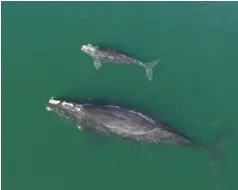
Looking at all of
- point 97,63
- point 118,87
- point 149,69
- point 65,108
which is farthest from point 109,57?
point 65,108

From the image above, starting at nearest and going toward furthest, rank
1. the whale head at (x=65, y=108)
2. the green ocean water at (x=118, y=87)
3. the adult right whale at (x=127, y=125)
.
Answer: the green ocean water at (x=118, y=87)
the adult right whale at (x=127, y=125)
the whale head at (x=65, y=108)

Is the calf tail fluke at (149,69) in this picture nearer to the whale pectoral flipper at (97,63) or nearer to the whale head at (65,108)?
the whale pectoral flipper at (97,63)

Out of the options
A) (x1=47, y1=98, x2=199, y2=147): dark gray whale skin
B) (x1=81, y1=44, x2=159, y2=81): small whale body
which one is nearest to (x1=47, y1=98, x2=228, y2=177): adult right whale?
(x1=47, y1=98, x2=199, y2=147): dark gray whale skin

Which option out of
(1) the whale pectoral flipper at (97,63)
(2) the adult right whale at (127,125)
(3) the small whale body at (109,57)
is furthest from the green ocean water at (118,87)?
(2) the adult right whale at (127,125)

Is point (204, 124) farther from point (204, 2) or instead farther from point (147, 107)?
point (204, 2)

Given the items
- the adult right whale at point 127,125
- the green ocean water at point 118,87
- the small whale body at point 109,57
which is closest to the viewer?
the green ocean water at point 118,87

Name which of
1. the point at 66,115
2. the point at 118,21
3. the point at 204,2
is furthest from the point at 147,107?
the point at 204,2

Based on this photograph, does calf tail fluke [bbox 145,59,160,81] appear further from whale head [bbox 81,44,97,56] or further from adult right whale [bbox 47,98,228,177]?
whale head [bbox 81,44,97,56]
